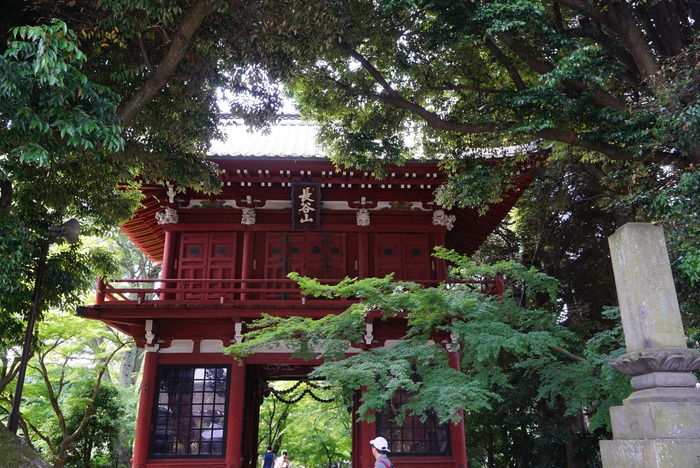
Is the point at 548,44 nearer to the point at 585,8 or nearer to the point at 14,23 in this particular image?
the point at 585,8

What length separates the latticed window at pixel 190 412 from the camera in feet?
33.5

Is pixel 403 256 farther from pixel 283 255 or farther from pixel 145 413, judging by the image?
pixel 145 413

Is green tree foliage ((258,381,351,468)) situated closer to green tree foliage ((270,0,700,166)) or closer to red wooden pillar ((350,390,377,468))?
red wooden pillar ((350,390,377,468))

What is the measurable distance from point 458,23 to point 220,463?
9102 millimetres

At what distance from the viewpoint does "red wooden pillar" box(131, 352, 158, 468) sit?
392 inches

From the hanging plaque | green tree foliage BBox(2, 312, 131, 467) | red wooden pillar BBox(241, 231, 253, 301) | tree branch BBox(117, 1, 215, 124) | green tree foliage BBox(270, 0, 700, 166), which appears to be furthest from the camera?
green tree foliage BBox(2, 312, 131, 467)

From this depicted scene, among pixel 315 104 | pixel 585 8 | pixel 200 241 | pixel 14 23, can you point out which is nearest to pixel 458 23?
pixel 585 8

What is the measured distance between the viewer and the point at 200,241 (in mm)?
11734

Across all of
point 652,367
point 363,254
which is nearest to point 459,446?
point 363,254

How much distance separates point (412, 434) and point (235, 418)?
3591 mm

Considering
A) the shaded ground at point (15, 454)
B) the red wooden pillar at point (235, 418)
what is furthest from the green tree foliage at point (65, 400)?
the shaded ground at point (15, 454)

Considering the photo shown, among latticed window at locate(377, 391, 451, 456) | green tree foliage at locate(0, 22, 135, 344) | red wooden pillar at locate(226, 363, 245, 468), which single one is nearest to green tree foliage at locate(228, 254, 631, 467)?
red wooden pillar at locate(226, 363, 245, 468)

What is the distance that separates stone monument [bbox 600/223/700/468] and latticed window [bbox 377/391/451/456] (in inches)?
224

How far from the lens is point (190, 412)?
411 inches
